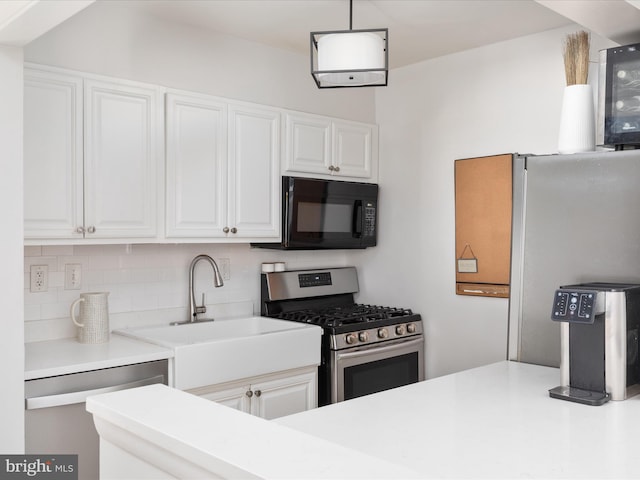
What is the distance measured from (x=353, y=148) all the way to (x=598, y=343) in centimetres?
244

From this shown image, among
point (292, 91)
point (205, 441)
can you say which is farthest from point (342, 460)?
point (292, 91)

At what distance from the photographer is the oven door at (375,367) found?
334cm

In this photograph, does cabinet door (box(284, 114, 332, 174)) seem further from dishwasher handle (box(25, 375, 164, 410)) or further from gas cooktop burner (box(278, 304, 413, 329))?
dishwasher handle (box(25, 375, 164, 410))

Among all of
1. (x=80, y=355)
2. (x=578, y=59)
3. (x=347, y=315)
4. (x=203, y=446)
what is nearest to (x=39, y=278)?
(x=80, y=355)

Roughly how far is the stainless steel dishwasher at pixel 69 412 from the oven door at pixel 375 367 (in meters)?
1.12

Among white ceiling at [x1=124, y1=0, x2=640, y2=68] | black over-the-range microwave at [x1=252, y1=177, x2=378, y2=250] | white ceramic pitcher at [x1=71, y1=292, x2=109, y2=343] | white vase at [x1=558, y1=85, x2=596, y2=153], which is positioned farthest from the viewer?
black over-the-range microwave at [x1=252, y1=177, x2=378, y2=250]

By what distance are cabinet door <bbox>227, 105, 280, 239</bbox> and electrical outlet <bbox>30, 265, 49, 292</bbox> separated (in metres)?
0.91

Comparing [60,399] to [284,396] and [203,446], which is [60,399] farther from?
[203,446]

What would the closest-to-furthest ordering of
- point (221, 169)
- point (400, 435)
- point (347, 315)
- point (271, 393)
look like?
point (400, 435)
point (271, 393)
point (221, 169)
point (347, 315)

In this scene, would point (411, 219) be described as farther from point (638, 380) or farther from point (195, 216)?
point (638, 380)

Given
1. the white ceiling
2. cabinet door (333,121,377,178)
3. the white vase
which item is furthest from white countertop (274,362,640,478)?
cabinet door (333,121,377,178)

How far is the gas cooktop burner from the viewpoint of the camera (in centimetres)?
346

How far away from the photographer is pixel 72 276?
9.80ft

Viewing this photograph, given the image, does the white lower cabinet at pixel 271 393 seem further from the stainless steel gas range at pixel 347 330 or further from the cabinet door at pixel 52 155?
the cabinet door at pixel 52 155
